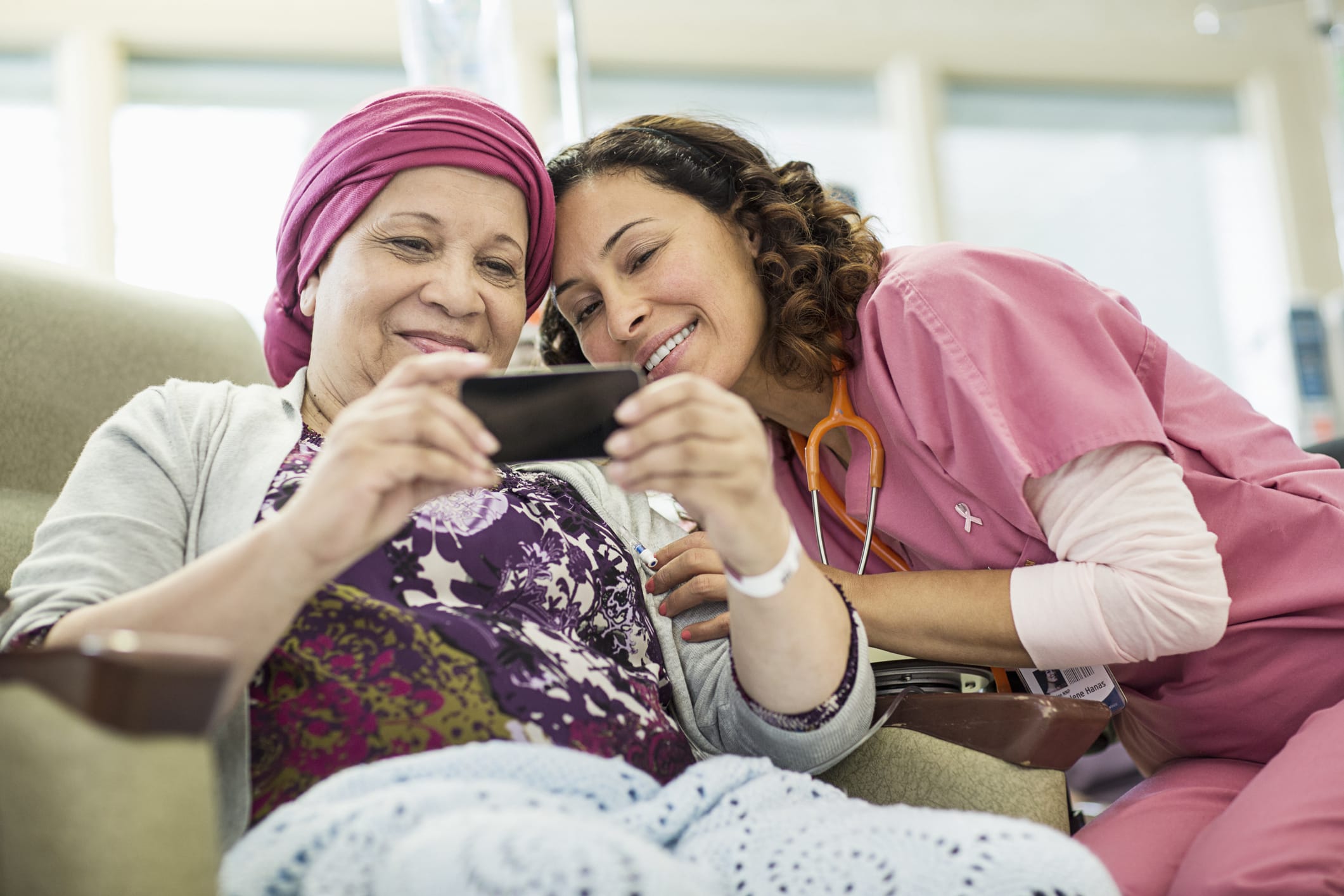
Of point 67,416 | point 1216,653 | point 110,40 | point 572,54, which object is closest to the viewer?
point 1216,653

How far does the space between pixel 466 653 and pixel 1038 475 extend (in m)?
0.59

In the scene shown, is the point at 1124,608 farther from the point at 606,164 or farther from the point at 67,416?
the point at 67,416

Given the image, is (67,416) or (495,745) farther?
(67,416)

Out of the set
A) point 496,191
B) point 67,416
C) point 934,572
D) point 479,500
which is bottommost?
point 934,572

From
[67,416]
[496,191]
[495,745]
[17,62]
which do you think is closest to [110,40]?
[17,62]

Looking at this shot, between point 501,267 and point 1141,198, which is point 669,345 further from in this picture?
point 1141,198

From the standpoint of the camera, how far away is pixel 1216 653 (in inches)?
47.7

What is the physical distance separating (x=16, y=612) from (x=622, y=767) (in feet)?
1.68

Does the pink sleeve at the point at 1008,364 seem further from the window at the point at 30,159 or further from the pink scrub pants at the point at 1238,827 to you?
the window at the point at 30,159

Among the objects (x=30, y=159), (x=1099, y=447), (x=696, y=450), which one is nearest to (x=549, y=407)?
(x=696, y=450)

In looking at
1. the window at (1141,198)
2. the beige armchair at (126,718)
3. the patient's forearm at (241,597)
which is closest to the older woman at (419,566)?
the patient's forearm at (241,597)

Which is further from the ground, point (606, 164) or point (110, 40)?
point (110, 40)

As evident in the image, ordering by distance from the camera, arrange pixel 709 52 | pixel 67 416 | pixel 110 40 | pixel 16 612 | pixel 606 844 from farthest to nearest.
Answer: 1. pixel 709 52
2. pixel 110 40
3. pixel 67 416
4. pixel 16 612
5. pixel 606 844

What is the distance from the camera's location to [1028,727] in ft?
3.34
